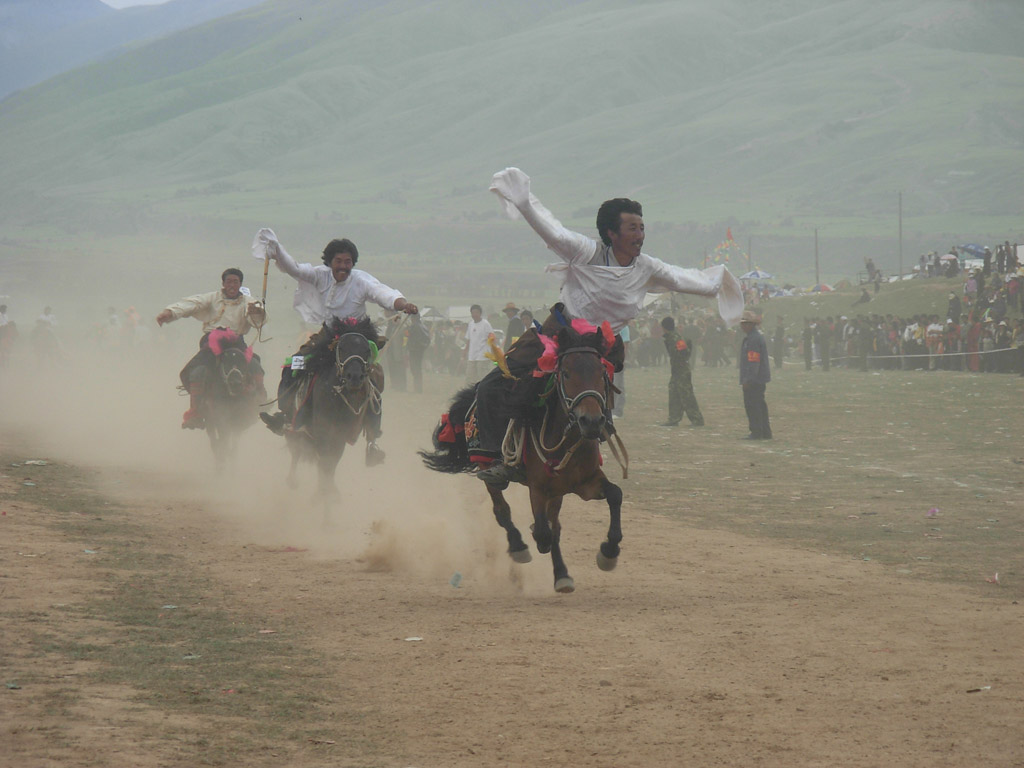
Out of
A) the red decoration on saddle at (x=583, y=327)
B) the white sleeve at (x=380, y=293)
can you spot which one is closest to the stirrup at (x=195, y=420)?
the white sleeve at (x=380, y=293)

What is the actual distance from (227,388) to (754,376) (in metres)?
9.14

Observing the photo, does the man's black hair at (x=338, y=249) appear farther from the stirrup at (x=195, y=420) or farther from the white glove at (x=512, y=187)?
the white glove at (x=512, y=187)

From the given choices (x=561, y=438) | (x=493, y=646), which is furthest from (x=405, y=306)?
(x=493, y=646)

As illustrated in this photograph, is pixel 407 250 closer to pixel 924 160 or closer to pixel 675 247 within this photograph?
pixel 675 247

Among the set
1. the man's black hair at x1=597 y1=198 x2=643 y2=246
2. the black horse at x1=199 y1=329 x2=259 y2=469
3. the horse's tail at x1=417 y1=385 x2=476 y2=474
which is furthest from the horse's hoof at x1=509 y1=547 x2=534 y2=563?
the black horse at x1=199 y1=329 x2=259 y2=469

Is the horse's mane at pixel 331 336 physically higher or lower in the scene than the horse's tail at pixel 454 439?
higher

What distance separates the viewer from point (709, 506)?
14.7 meters

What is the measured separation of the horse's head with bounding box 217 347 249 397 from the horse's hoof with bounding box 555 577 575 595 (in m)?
7.76

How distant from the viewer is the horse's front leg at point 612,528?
8828 millimetres

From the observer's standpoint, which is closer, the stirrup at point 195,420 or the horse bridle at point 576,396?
the horse bridle at point 576,396

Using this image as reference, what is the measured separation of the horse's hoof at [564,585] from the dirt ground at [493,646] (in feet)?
0.52

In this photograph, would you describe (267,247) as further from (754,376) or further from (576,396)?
(754,376)

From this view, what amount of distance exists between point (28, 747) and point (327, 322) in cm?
750

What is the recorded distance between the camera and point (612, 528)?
885 centimetres
